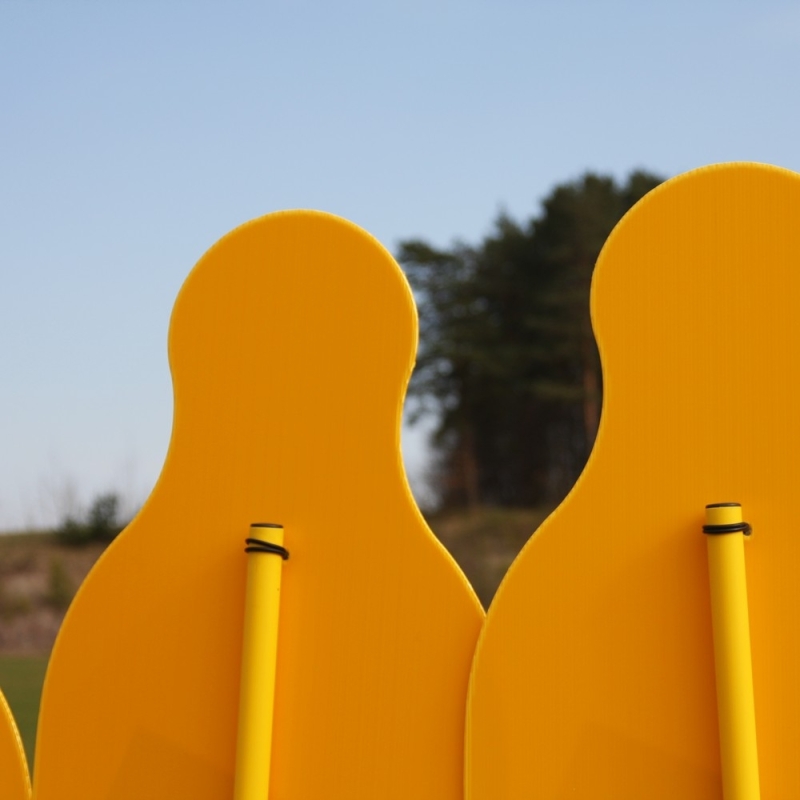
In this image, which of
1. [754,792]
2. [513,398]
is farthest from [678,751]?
[513,398]

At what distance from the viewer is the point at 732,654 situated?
1.61m

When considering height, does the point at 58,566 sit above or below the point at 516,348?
below

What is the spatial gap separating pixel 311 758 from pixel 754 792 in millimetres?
764

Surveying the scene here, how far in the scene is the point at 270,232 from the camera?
2.03 metres

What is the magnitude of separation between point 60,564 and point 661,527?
14.1m

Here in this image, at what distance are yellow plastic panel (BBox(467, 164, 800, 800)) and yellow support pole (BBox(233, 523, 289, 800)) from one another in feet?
1.20

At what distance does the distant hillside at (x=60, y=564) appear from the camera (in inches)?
541

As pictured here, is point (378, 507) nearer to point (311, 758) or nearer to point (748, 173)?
point (311, 758)

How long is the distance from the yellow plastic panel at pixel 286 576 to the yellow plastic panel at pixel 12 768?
56 mm

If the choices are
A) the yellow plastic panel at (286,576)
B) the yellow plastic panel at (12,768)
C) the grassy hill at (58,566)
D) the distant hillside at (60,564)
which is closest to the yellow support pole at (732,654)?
the yellow plastic panel at (286,576)

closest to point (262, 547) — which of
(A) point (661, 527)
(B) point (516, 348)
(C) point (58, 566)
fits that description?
(A) point (661, 527)

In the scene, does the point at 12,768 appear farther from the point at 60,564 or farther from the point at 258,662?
the point at 60,564

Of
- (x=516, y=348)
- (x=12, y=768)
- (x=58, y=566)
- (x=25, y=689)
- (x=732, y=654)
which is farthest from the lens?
(x=516, y=348)

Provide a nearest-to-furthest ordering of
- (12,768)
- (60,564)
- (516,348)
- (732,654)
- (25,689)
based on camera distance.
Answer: (732,654)
(12,768)
(25,689)
(60,564)
(516,348)
